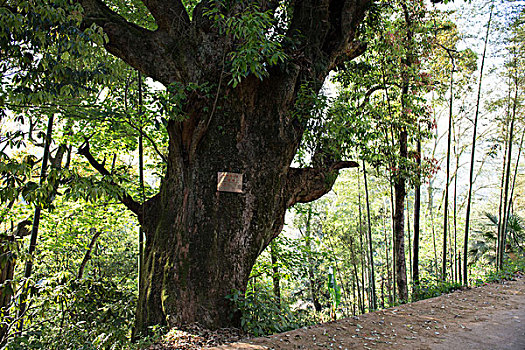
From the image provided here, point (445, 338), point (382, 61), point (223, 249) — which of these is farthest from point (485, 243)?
point (223, 249)

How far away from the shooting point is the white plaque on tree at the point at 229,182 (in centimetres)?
351

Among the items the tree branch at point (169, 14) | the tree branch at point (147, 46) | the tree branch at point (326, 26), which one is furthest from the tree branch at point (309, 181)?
the tree branch at point (169, 14)

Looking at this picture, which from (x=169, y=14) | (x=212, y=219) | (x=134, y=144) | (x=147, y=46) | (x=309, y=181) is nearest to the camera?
(x=212, y=219)

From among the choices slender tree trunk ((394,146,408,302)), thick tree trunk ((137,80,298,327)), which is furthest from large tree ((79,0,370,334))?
slender tree trunk ((394,146,408,302))

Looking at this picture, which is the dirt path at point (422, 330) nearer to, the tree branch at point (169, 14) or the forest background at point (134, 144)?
the forest background at point (134, 144)

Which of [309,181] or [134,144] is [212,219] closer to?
[309,181]

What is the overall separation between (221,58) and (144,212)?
1.85 metres

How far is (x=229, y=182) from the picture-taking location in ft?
11.6

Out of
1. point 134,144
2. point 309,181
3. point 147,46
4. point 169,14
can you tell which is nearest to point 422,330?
point 309,181

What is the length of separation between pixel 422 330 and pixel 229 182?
224 cm

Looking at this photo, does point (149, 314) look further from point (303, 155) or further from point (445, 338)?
point (303, 155)

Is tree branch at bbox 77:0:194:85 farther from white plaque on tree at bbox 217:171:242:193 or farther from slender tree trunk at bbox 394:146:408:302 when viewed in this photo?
A: slender tree trunk at bbox 394:146:408:302

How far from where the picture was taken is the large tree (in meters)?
3.25

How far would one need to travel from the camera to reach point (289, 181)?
409cm
